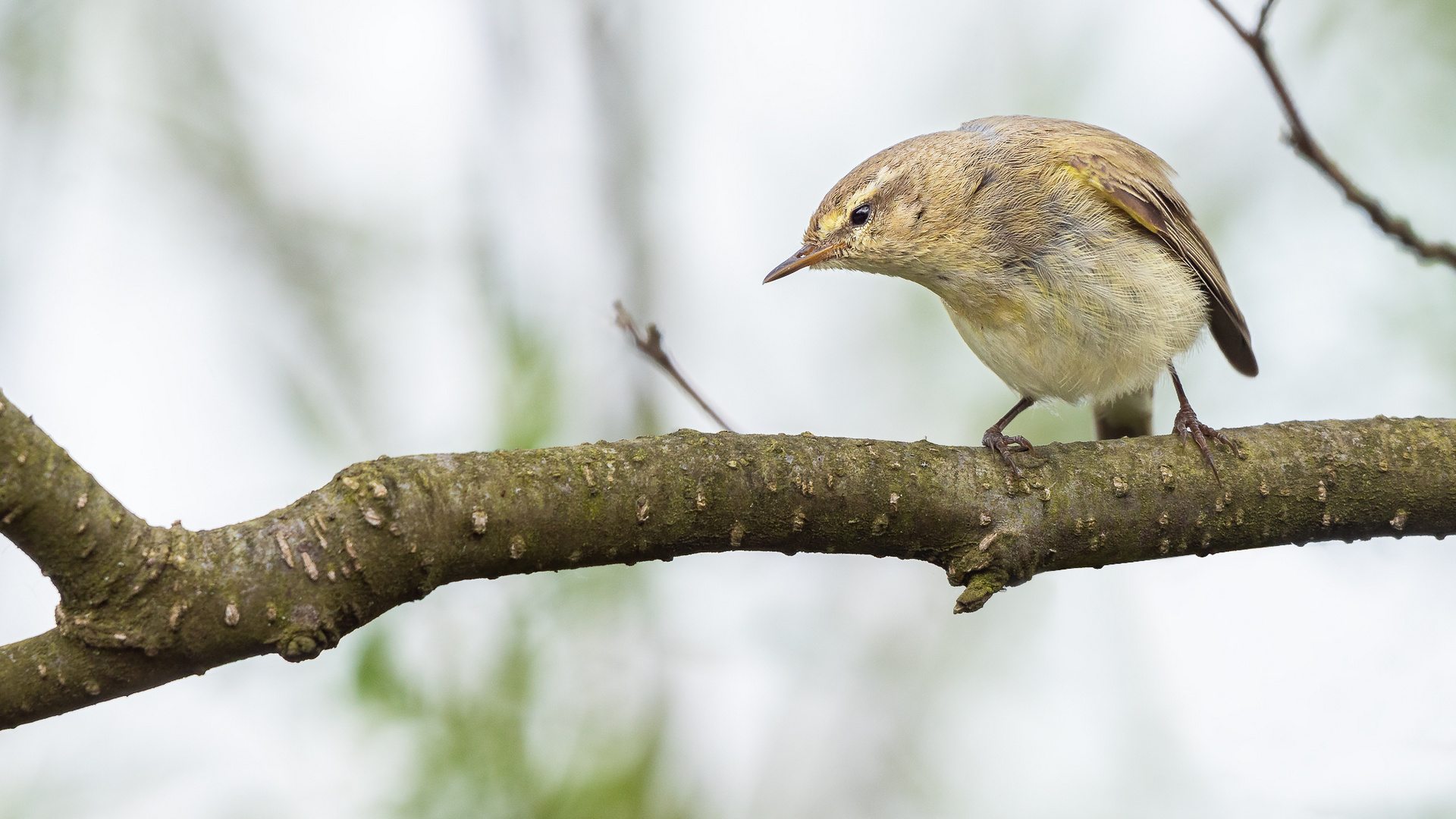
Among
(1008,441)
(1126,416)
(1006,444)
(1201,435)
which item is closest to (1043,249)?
(1008,441)

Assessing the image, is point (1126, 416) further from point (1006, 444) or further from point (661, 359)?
point (661, 359)

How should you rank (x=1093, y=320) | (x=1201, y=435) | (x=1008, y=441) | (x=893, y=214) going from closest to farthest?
1. (x=1201, y=435)
2. (x=1008, y=441)
3. (x=1093, y=320)
4. (x=893, y=214)

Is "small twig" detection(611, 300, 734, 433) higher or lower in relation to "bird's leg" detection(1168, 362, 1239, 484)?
higher

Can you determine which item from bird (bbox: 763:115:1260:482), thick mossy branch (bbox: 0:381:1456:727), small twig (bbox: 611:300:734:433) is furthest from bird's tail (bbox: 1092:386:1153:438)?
small twig (bbox: 611:300:734:433)

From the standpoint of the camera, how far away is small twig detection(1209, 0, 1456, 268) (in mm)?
2789

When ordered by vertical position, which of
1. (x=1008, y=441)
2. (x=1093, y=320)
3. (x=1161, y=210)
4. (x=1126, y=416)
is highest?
(x=1161, y=210)

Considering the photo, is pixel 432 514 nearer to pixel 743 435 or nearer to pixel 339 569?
pixel 339 569

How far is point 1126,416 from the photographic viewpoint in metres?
5.90

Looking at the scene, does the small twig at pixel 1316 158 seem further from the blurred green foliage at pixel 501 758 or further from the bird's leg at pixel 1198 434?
the blurred green foliage at pixel 501 758

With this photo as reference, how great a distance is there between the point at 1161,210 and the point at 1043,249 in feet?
1.99

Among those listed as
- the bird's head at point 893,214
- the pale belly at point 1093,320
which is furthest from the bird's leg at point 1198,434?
the bird's head at point 893,214

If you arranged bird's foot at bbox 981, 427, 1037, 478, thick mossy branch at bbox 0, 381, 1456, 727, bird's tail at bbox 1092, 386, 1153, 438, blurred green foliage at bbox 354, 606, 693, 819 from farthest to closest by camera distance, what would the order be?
bird's tail at bbox 1092, 386, 1153, 438 < blurred green foliage at bbox 354, 606, 693, 819 < bird's foot at bbox 981, 427, 1037, 478 < thick mossy branch at bbox 0, 381, 1456, 727

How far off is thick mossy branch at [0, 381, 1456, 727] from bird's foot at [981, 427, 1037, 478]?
0.14 feet

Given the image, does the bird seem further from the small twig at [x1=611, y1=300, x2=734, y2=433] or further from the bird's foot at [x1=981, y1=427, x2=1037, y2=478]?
the small twig at [x1=611, y1=300, x2=734, y2=433]
